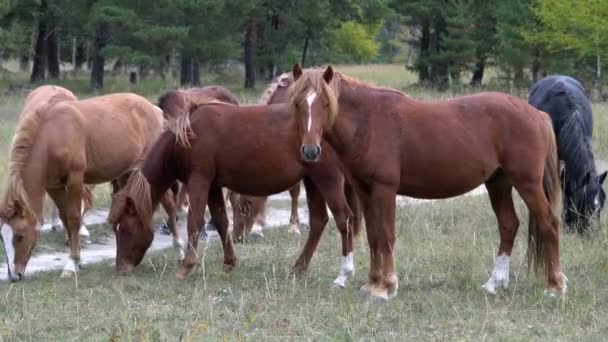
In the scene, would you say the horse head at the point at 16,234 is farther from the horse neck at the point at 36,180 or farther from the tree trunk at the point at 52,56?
the tree trunk at the point at 52,56

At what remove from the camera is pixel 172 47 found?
31.5 m

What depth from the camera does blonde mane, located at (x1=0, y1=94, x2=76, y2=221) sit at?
7637 millimetres

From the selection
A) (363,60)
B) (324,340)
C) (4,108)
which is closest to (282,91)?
(324,340)

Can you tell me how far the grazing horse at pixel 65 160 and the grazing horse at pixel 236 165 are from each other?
19.5 inches

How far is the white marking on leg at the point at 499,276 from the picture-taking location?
683cm

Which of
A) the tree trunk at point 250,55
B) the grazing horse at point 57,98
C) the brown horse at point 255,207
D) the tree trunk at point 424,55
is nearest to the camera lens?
the brown horse at point 255,207

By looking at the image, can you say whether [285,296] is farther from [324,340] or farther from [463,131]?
[463,131]

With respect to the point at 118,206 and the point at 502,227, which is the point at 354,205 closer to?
the point at 502,227

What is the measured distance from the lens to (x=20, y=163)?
783 cm

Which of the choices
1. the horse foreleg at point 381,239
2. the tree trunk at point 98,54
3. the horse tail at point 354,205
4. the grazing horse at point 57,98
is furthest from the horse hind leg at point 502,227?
the tree trunk at point 98,54

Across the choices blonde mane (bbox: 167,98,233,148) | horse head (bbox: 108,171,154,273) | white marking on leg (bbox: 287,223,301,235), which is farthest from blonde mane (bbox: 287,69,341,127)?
white marking on leg (bbox: 287,223,301,235)

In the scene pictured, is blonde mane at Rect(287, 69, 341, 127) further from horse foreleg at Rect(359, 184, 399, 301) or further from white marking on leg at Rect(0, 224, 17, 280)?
white marking on leg at Rect(0, 224, 17, 280)

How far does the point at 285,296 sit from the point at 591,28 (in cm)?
2616

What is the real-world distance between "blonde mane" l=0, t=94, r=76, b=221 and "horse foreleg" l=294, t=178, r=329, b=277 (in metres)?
2.45
